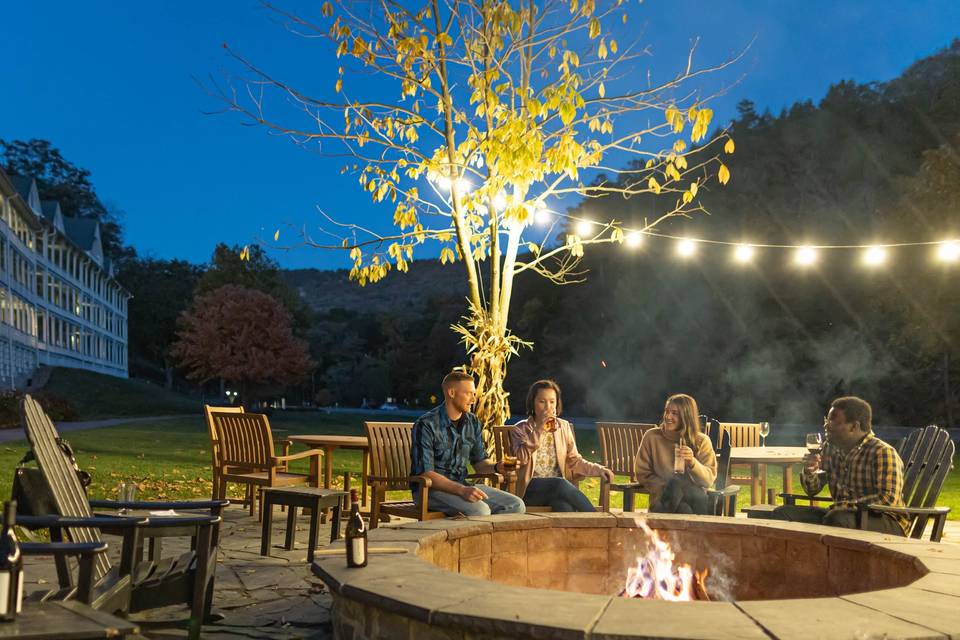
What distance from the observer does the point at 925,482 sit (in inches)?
242

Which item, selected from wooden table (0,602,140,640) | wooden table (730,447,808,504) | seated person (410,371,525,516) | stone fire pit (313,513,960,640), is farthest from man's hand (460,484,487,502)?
wooden table (0,602,140,640)

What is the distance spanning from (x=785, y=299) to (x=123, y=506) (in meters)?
44.0

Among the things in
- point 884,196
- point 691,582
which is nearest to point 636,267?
point 884,196

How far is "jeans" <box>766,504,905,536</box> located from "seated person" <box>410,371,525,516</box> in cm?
178

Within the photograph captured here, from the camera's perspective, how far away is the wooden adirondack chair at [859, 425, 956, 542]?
5.58 m

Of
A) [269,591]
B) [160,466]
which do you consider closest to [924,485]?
[269,591]

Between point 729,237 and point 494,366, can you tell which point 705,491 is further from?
point 729,237

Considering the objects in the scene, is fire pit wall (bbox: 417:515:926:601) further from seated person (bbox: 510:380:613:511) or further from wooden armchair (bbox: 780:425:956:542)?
seated person (bbox: 510:380:613:511)

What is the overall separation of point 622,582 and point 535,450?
1.93 metres

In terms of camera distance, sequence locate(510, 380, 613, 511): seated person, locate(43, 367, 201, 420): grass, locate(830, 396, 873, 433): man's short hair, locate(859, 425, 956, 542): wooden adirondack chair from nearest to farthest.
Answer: locate(859, 425, 956, 542): wooden adirondack chair, locate(830, 396, 873, 433): man's short hair, locate(510, 380, 613, 511): seated person, locate(43, 367, 201, 420): grass

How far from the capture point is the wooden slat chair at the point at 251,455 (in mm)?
8078

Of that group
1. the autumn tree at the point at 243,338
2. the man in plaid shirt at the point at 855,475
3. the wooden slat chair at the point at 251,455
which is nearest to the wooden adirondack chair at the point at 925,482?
the man in plaid shirt at the point at 855,475

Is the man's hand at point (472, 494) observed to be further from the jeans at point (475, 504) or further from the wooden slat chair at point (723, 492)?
the wooden slat chair at point (723, 492)

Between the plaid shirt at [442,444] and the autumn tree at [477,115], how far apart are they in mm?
1731
